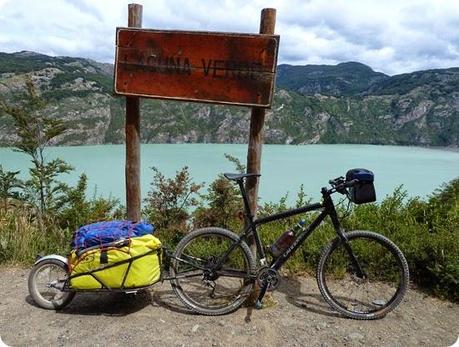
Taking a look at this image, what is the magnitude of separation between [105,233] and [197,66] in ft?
5.83

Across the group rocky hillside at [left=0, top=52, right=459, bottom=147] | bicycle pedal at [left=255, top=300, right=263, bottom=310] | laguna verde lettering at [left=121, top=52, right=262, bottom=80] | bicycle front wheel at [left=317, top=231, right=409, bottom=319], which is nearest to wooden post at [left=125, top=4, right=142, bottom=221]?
laguna verde lettering at [left=121, top=52, right=262, bottom=80]

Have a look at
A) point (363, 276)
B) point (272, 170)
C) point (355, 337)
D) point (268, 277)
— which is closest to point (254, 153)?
point (268, 277)

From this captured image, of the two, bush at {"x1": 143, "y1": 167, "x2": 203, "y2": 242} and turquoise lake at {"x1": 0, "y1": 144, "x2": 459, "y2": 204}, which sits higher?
bush at {"x1": 143, "y1": 167, "x2": 203, "y2": 242}

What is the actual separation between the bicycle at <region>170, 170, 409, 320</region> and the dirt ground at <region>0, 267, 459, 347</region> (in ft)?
0.47

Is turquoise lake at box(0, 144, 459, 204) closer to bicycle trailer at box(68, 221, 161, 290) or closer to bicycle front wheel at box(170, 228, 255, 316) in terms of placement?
bicycle front wheel at box(170, 228, 255, 316)

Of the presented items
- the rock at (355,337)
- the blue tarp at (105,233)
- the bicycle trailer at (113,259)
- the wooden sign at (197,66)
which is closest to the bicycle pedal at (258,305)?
the rock at (355,337)

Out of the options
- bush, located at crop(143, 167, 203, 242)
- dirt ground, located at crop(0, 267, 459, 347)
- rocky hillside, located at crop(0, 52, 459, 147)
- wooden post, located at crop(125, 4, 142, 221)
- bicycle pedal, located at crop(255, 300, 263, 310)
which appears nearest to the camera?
dirt ground, located at crop(0, 267, 459, 347)

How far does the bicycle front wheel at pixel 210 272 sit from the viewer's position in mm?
3871

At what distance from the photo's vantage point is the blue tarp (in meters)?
3.76

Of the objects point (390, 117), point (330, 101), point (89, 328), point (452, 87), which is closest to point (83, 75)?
point (330, 101)

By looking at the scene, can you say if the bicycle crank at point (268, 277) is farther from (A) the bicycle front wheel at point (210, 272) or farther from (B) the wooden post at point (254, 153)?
(B) the wooden post at point (254, 153)

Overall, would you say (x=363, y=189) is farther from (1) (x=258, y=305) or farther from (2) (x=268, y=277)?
(1) (x=258, y=305)

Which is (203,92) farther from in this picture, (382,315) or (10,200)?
(10,200)

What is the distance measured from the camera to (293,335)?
3.49 meters
